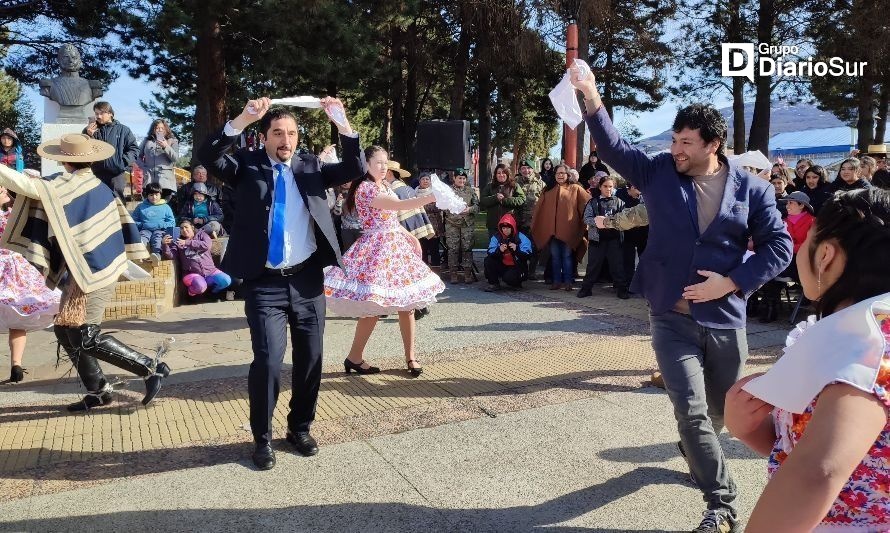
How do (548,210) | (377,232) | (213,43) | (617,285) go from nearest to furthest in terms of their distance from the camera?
(377,232)
(617,285)
(548,210)
(213,43)

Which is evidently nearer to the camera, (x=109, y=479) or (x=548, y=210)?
(x=109, y=479)

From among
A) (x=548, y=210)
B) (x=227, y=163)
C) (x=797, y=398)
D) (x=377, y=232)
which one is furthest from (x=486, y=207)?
(x=797, y=398)

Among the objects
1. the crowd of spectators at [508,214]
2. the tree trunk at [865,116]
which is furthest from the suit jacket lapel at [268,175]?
the tree trunk at [865,116]

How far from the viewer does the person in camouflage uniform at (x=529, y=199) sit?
38.3 ft

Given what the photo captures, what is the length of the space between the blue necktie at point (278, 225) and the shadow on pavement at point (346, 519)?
4.47 ft

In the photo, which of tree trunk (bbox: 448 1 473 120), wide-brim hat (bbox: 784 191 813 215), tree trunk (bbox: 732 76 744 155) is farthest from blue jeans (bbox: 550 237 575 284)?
tree trunk (bbox: 732 76 744 155)

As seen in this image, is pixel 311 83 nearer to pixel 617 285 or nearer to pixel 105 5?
pixel 105 5

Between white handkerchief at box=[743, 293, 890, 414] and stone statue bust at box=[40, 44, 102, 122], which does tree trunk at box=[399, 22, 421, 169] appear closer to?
stone statue bust at box=[40, 44, 102, 122]

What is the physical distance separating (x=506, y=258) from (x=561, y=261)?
870 mm

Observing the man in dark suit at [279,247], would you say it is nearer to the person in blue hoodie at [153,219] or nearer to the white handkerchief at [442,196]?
the white handkerchief at [442,196]

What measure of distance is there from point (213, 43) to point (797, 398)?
591 inches

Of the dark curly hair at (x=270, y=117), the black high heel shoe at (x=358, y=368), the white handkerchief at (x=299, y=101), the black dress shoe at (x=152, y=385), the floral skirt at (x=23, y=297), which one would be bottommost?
the black high heel shoe at (x=358, y=368)

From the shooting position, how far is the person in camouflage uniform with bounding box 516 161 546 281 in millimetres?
11680

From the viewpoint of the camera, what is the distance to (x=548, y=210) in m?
11.1
